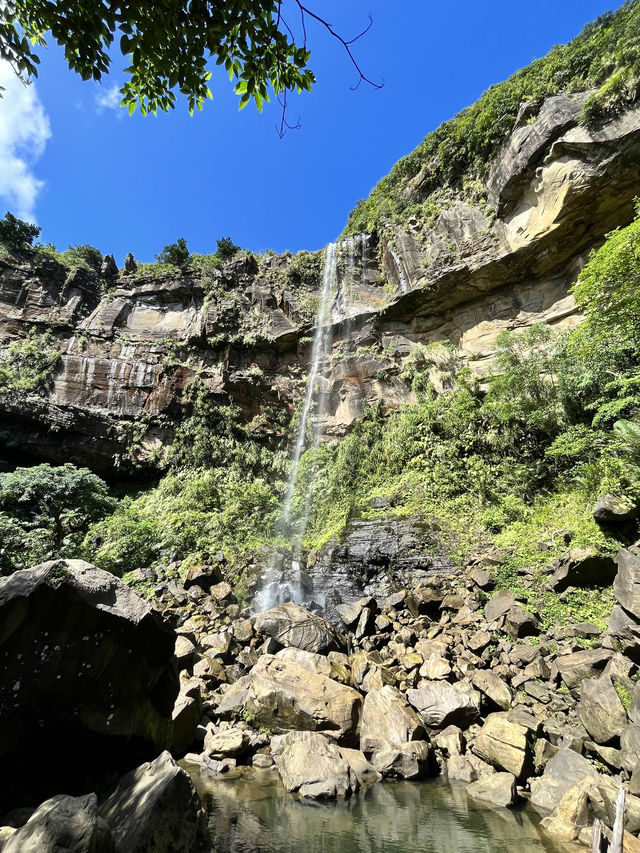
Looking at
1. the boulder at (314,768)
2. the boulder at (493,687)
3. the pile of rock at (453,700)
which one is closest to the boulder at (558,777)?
the pile of rock at (453,700)

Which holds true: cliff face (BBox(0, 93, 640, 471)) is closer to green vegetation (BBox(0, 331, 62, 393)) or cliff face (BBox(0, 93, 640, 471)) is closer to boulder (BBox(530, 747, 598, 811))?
green vegetation (BBox(0, 331, 62, 393))

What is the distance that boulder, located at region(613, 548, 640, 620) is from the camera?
5.00 meters

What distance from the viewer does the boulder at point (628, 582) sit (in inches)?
197

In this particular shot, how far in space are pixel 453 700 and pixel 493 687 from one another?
63cm

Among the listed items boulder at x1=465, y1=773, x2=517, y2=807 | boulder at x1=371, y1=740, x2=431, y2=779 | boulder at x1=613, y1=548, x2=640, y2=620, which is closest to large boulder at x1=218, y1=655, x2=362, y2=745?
boulder at x1=371, y1=740, x2=431, y2=779

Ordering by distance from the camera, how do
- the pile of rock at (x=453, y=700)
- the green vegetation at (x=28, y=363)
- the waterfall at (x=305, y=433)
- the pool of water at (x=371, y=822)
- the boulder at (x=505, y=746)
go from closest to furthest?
the pool of water at (x=371, y=822) → the pile of rock at (x=453, y=700) → the boulder at (x=505, y=746) → the waterfall at (x=305, y=433) → the green vegetation at (x=28, y=363)

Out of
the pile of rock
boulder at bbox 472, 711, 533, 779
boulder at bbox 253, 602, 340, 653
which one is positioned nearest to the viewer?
the pile of rock

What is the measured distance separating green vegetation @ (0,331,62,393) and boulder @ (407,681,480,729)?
66.6 ft

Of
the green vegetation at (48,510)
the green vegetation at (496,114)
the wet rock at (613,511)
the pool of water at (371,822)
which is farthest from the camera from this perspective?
the green vegetation at (496,114)

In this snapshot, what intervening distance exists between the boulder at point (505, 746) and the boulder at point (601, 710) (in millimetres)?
718

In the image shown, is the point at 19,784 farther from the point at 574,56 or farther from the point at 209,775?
the point at 574,56

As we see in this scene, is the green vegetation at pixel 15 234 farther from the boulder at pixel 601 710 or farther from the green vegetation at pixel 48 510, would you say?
the boulder at pixel 601 710

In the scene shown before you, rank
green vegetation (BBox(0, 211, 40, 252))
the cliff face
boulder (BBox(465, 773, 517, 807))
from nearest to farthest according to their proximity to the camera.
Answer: boulder (BBox(465, 773, 517, 807)) < the cliff face < green vegetation (BBox(0, 211, 40, 252))

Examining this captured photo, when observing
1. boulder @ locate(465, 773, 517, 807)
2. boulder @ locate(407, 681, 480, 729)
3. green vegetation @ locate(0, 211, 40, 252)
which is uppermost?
green vegetation @ locate(0, 211, 40, 252)
